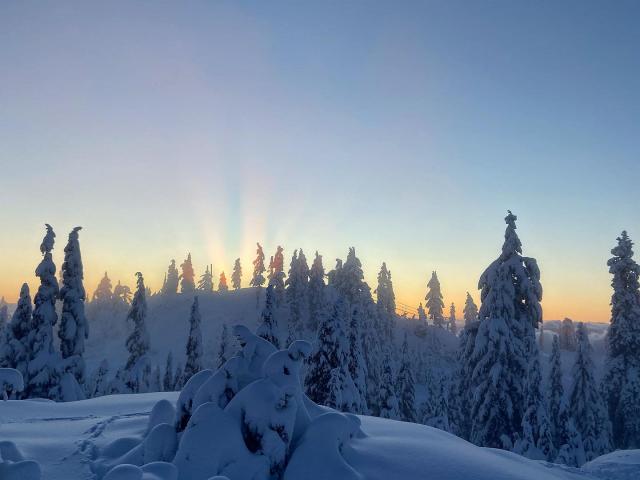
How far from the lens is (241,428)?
290 inches

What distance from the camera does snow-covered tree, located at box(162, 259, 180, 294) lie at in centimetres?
11781

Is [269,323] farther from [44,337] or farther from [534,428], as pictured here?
[534,428]

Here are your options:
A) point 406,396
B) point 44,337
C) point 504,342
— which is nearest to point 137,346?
point 44,337

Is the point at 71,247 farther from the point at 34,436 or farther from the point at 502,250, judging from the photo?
the point at 502,250

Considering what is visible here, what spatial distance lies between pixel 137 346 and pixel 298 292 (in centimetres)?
4648

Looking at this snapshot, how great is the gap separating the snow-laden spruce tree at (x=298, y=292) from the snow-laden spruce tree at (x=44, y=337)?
172 ft

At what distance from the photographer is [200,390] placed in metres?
8.05

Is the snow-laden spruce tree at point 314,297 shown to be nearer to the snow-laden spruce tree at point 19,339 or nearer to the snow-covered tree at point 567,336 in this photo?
the snow-laden spruce tree at point 19,339

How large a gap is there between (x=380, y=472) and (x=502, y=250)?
18.7 metres

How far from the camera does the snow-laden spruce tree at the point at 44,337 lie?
26.1 m

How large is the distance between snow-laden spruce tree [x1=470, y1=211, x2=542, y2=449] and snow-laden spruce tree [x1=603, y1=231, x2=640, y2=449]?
504 inches

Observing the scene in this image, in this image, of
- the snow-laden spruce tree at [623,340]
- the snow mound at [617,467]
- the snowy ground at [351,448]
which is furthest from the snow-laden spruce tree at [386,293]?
the snowy ground at [351,448]

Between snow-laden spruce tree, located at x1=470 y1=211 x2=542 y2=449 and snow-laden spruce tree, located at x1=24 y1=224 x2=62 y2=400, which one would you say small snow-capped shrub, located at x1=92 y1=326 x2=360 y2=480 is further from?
snow-laden spruce tree, located at x1=24 y1=224 x2=62 y2=400

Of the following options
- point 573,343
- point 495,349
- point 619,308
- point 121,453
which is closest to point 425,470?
point 121,453
